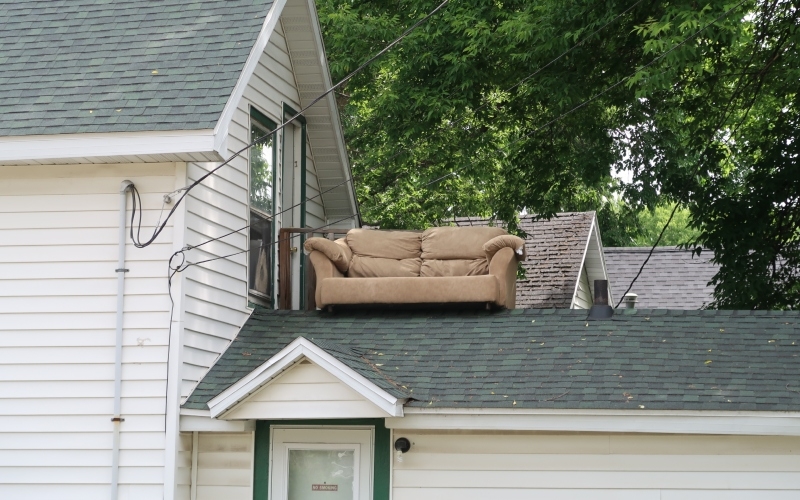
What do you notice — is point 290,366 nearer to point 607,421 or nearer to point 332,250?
point 332,250

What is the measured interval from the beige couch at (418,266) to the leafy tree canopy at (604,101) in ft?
8.70

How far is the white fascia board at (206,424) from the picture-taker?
29.0 ft

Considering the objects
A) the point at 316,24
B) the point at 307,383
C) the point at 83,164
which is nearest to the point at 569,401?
the point at 307,383

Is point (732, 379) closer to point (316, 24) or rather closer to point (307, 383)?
point (307, 383)

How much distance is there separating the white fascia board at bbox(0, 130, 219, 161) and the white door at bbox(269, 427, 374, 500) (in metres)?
2.59

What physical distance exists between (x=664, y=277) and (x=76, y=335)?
747 inches

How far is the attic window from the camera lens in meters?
10.6

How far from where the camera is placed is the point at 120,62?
962cm

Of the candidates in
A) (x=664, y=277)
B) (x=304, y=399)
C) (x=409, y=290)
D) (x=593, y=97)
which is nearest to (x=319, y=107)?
(x=409, y=290)

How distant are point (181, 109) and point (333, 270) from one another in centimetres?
229

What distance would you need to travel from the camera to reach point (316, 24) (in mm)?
11547

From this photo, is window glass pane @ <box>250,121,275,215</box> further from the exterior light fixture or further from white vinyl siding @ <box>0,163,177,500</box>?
the exterior light fixture

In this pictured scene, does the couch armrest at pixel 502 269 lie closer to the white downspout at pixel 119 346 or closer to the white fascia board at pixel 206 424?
the white fascia board at pixel 206 424

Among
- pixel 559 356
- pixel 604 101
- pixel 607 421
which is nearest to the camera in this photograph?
pixel 607 421
